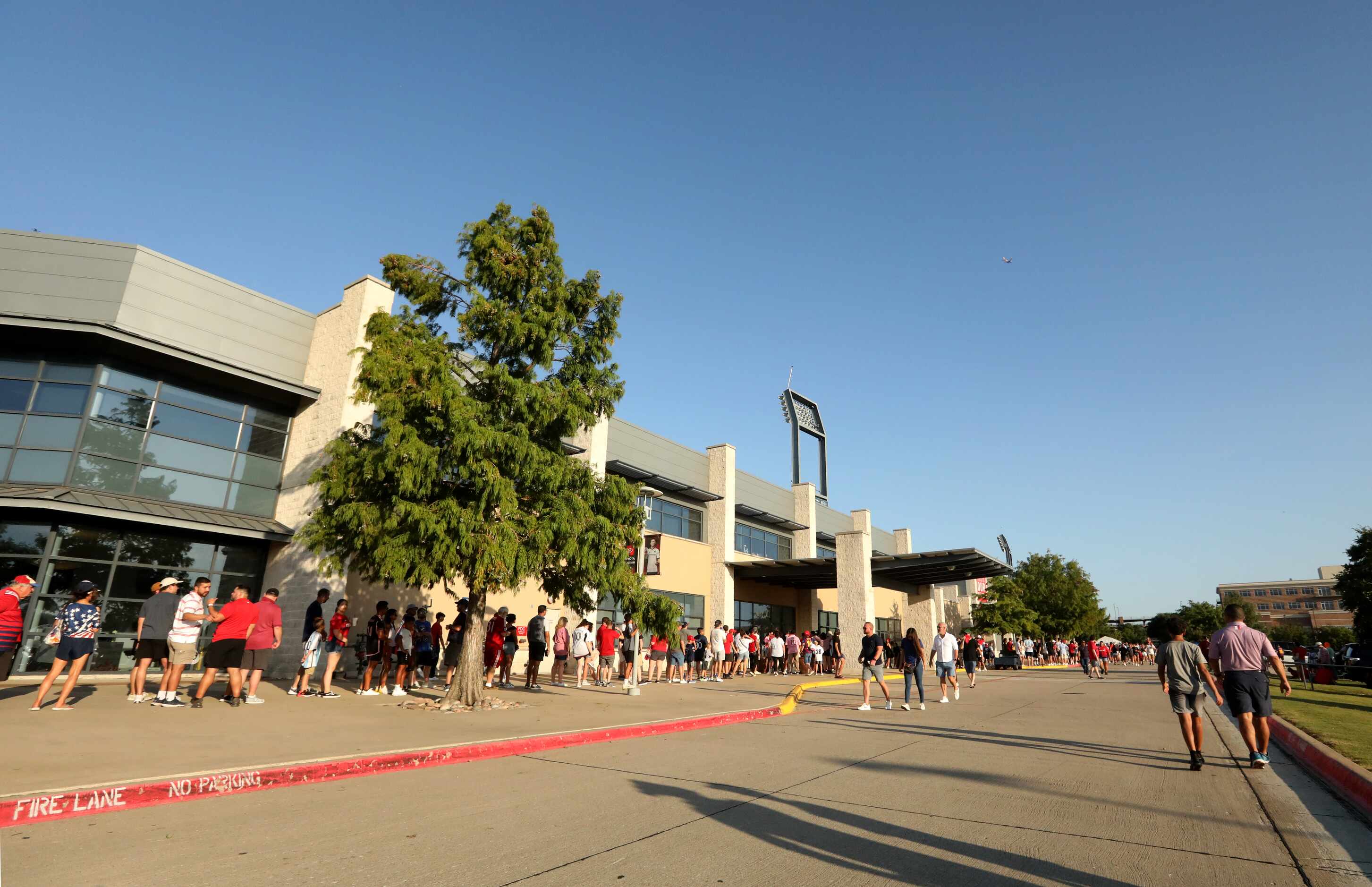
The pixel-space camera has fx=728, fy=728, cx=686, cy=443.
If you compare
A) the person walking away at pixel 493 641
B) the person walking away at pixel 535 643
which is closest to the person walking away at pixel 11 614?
the person walking away at pixel 493 641

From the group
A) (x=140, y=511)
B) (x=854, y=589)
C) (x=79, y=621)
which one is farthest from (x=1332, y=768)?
(x=854, y=589)

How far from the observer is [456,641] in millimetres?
14344

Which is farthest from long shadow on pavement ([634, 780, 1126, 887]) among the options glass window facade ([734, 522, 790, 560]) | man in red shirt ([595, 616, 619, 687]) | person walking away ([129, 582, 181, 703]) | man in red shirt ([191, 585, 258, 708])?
glass window facade ([734, 522, 790, 560])

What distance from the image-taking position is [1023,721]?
501 inches

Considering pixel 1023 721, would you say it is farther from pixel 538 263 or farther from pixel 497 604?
pixel 497 604

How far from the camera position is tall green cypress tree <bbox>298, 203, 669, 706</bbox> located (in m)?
11.5

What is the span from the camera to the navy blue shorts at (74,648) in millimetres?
10227

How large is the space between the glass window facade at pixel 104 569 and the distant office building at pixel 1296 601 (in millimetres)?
178004

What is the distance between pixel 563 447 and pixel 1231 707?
35.8 ft

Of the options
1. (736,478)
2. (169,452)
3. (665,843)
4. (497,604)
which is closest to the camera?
(665,843)

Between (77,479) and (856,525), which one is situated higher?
(856,525)

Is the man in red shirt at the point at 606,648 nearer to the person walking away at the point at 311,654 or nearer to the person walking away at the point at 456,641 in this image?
the person walking away at the point at 456,641

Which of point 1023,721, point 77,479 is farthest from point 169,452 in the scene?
point 1023,721

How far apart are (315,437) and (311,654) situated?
6.65m
